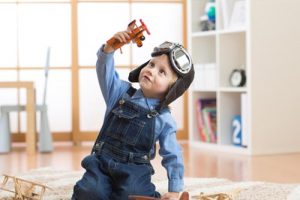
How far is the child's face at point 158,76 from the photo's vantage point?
6.14ft

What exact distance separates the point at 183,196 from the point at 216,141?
2.38 meters

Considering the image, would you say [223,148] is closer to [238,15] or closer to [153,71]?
[238,15]

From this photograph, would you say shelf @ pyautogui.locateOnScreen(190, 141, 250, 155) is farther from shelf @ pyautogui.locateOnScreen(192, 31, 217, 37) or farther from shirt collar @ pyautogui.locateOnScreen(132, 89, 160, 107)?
shirt collar @ pyautogui.locateOnScreen(132, 89, 160, 107)

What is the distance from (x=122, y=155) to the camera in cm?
188

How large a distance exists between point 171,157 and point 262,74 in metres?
1.87

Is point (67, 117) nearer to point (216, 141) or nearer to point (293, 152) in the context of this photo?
point (216, 141)

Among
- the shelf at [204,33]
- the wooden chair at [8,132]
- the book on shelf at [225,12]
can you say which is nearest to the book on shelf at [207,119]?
the shelf at [204,33]

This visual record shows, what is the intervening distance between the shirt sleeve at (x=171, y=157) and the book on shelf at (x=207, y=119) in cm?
212

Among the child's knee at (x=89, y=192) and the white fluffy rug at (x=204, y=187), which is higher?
the child's knee at (x=89, y=192)

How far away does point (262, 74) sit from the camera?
3.61 metres

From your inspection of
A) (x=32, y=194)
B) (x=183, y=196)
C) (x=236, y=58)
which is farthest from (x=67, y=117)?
(x=183, y=196)

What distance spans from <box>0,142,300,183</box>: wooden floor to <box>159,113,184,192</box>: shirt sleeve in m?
0.92

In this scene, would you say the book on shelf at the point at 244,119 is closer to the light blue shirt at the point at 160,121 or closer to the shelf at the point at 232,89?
the shelf at the point at 232,89

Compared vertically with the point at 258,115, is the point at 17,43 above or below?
above
